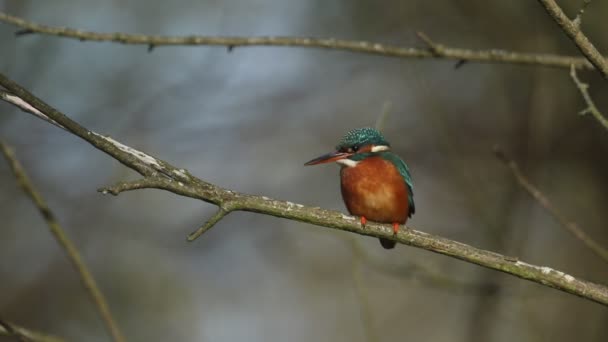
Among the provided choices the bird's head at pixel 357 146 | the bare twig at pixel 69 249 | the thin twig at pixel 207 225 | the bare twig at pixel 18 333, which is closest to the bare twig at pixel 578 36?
the thin twig at pixel 207 225

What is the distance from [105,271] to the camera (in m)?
8.80

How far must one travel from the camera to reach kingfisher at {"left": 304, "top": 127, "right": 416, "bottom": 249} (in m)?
3.74

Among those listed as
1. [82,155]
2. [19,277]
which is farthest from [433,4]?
[19,277]

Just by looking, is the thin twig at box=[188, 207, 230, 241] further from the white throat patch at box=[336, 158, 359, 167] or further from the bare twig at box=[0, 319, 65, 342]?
the white throat patch at box=[336, 158, 359, 167]

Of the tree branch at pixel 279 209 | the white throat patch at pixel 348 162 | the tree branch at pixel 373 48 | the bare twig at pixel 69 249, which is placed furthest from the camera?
the white throat patch at pixel 348 162

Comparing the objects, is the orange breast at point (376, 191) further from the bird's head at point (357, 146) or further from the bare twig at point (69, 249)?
the bare twig at point (69, 249)

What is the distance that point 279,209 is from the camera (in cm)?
260

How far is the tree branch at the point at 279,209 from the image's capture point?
7.99 feet

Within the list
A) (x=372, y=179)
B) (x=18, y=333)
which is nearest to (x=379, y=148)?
(x=372, y=179)

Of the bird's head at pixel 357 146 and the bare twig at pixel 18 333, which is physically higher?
the bare twig at pixel 18 333

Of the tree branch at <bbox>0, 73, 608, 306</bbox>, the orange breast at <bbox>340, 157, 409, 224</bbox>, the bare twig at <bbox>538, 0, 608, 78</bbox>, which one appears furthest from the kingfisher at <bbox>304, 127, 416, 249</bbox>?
the bare twig at <bbox>538, 0, 608, 78</bbox>

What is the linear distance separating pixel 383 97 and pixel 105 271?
4.08 m

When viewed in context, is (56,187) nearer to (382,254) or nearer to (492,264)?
(382,254)

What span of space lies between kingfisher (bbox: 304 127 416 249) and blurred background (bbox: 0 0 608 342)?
1.35 metres
